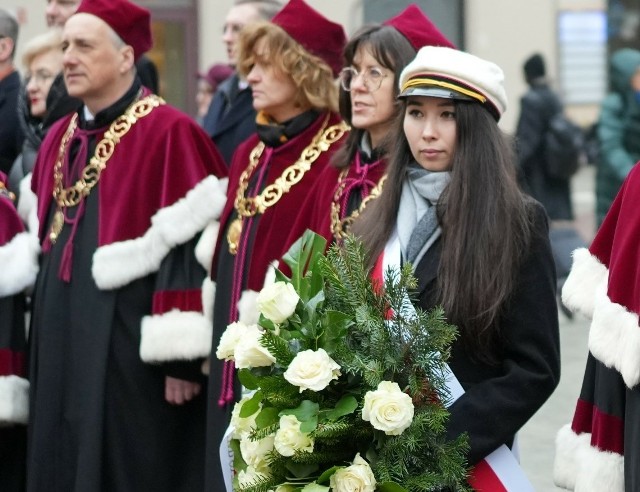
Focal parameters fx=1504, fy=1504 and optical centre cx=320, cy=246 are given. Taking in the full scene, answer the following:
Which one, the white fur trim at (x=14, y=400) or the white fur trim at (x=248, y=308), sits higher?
the white fur trim at (x=248, y=308)

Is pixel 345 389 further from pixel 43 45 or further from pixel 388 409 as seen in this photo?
pixel 43 45

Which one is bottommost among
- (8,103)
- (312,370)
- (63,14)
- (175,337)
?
(175,337)

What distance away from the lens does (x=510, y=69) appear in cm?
1900

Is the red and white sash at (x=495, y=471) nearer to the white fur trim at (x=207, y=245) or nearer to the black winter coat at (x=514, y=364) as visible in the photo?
the black winter coat at (x=514, y=364)

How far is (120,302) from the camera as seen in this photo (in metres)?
6.27

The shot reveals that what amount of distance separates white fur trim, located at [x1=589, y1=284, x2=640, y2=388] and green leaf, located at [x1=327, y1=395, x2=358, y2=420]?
2.18ft

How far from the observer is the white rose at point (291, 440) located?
380 cm

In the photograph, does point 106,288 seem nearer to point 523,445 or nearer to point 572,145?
point 523,445

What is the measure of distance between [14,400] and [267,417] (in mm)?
2674

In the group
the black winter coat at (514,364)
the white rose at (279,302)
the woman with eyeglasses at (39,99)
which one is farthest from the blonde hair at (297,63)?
the white rose at (279,302)

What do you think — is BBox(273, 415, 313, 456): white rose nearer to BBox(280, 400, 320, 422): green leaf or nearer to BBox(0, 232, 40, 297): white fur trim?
BBox(280, 400, 320, 422): green leaf

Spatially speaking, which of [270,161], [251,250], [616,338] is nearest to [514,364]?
[616,338]

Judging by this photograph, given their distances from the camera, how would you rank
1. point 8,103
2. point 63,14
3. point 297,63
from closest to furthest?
point 297,63, point 8,103, point 63,14

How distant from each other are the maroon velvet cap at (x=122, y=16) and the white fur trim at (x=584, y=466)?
3.07 metres
